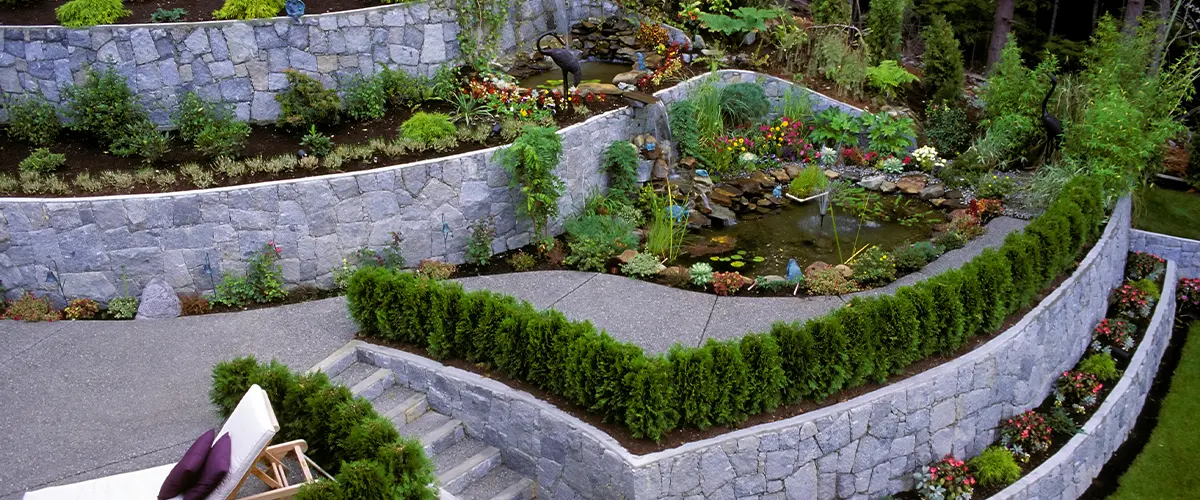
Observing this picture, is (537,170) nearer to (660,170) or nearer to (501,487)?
(660,170)

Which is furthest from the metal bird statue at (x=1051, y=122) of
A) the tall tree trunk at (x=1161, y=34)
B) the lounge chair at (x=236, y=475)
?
the lounge chair at (x=236, y=475)

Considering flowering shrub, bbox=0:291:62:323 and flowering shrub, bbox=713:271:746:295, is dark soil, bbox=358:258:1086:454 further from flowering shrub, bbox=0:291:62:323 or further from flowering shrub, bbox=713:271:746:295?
flowering shrub, bbox=0:291:62:323

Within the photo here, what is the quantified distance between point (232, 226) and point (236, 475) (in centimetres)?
338

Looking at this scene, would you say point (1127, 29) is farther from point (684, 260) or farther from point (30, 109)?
point (30, 109)

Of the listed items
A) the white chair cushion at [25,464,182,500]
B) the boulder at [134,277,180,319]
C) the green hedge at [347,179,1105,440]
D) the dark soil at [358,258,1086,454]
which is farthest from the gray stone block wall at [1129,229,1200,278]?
the boulder at [134,277,180,319]

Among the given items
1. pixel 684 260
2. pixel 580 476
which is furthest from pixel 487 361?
pixel 684 260

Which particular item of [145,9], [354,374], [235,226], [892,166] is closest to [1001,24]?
[892,166]

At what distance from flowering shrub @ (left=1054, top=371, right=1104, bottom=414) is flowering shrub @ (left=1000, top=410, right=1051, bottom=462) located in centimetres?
55

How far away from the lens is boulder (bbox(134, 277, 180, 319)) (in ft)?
26.2

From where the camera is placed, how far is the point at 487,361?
22.6 feet

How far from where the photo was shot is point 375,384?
23.2 ft

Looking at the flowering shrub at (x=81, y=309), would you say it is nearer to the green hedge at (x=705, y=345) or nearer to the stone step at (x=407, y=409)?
the green hedge at (x=705, y=345)

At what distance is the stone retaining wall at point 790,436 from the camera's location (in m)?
6.08

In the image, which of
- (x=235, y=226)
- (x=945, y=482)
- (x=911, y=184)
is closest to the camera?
(x=945, y=482)
